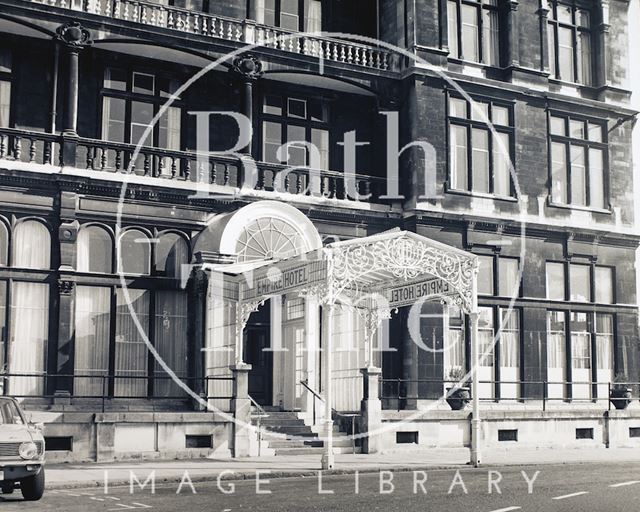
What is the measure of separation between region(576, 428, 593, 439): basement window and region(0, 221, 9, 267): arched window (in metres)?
16.3

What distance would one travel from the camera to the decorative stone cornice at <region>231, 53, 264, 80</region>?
28422mm

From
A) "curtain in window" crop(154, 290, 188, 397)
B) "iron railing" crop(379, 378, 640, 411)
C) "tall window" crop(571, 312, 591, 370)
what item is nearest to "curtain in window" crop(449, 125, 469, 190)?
"tall window" crop(571, 312, 591, 370)

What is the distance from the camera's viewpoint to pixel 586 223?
33.8 metres

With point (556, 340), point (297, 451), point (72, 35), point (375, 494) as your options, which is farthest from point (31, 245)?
point (556, 340)

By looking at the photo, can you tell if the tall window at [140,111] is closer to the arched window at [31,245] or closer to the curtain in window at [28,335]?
the arched window at [31,245]

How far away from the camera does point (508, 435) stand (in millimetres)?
28812

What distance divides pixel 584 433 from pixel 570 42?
12.9 metres

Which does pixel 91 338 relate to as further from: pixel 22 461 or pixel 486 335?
pixel 486 335

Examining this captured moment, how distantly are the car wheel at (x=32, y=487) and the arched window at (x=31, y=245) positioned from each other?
388 inches

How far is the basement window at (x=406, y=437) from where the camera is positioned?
88.3ft

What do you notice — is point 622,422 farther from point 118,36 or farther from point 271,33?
point 118,36

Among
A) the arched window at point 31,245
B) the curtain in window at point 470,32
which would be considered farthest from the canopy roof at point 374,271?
the curtain in window at point 470,32

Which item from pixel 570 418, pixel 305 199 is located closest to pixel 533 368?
pixel 570 418

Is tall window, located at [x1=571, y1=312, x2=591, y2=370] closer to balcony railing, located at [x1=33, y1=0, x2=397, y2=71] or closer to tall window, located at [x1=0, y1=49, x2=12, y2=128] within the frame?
balcony railing, located at [x1=33, y1=0, x2=397, y2=71]
